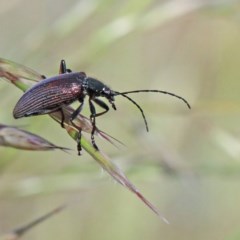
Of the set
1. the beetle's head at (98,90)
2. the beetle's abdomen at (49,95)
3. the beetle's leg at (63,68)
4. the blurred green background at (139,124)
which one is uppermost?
the beetle's abdomen at (49,95)

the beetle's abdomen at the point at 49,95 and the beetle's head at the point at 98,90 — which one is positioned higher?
the beetle's abdomen at the point at 49,95

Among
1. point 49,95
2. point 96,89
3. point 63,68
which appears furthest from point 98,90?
point 49,95

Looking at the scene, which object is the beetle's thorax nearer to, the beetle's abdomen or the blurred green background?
the beetle's abdomen

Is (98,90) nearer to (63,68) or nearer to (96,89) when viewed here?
(96,89)

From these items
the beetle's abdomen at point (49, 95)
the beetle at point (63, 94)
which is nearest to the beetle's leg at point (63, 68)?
the beetle at point (63, 94)

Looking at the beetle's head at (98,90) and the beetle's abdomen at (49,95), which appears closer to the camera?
the beetle's abdomen at (49,95)

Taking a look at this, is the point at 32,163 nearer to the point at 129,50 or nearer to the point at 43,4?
the point at 129,50

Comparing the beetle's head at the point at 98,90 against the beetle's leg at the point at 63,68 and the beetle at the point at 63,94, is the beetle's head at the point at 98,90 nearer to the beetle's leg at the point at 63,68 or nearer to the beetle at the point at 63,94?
the beetle at the point at 63,94
